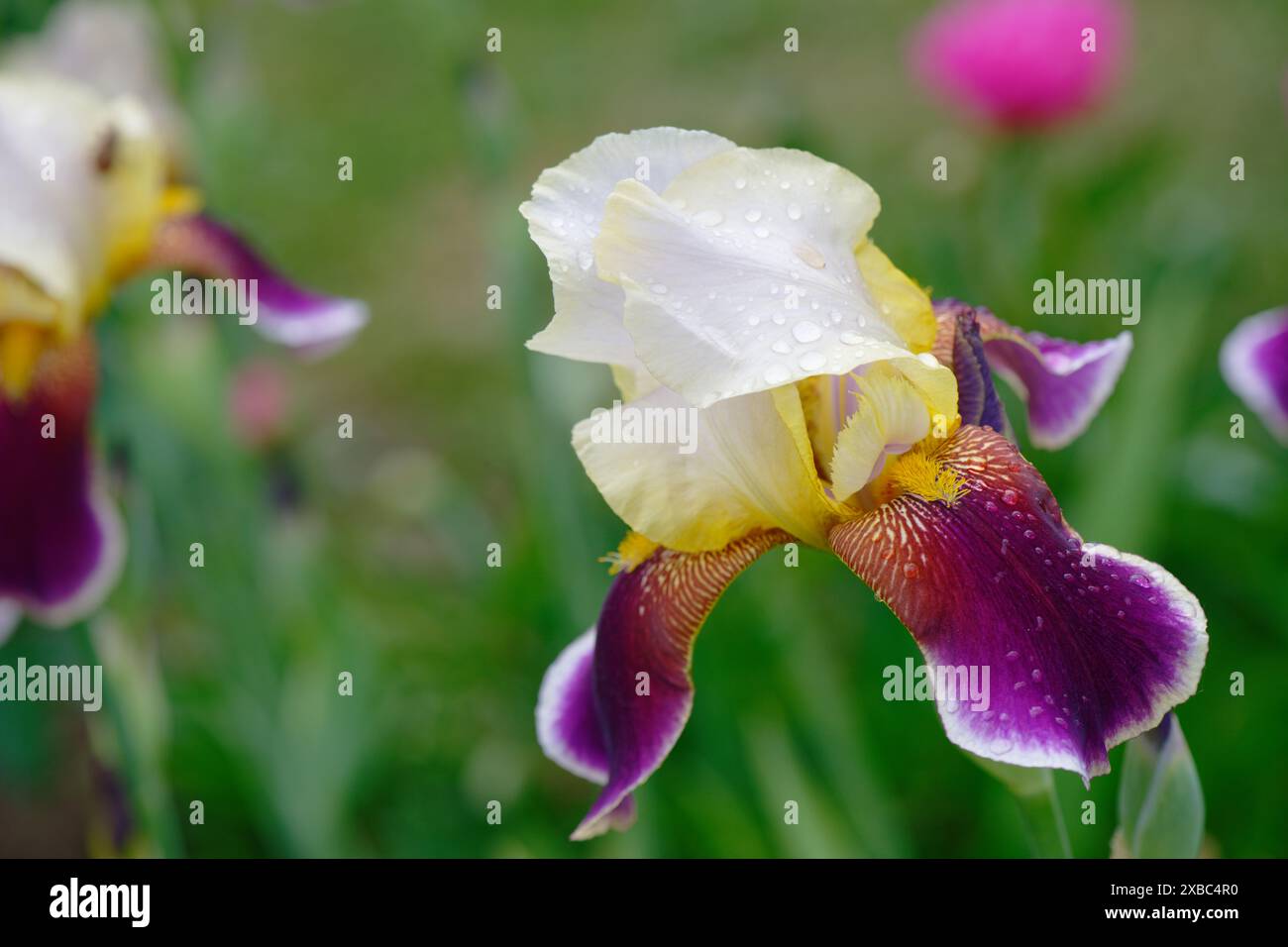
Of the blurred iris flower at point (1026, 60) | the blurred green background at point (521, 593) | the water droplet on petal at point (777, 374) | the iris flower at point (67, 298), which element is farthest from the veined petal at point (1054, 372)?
the blurred iris flower at point (1026, 60)

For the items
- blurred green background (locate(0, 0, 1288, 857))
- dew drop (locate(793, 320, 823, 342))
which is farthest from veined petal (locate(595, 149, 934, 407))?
blurred green background (locate(0, 0, 1288, 857))

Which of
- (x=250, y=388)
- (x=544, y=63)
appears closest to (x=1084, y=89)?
(x=250, y=388)

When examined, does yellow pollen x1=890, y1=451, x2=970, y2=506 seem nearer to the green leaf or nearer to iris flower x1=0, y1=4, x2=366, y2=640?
the green leaf

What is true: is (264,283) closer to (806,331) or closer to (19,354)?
(19,354)

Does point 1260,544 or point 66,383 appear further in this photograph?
point 1260,544

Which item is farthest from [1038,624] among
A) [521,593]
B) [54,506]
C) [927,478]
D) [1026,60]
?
[1026,60]
